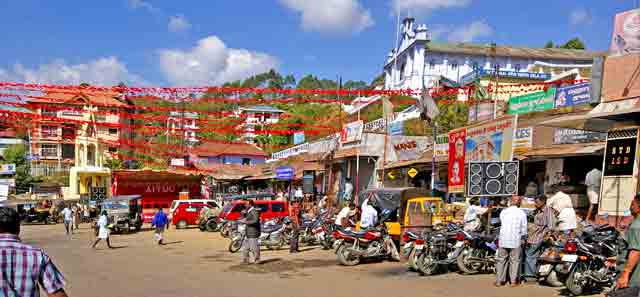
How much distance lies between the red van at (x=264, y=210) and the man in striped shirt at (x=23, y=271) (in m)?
19.3

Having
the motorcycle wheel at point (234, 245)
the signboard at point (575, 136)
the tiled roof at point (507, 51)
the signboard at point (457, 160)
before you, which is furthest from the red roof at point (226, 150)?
the signboard at point (457, 160)

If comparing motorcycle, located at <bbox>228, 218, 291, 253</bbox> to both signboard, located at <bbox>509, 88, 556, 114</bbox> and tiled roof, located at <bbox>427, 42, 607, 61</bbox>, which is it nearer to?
signboard, located at <bbox>509, 88, 556, 114</bbox>

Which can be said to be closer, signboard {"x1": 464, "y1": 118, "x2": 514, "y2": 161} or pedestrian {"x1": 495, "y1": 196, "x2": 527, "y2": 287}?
pedestrian {"x1": 495, "y1": 196, "x2": 527, "y2": 287}

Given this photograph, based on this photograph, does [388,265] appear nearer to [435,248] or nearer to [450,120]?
[435,248]

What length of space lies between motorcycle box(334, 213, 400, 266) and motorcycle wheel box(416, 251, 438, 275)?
2.45 metres

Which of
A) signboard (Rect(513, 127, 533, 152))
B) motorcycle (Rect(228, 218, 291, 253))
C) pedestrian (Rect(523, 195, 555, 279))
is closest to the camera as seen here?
pedestrian (Rect(523, 195, 555, 279))

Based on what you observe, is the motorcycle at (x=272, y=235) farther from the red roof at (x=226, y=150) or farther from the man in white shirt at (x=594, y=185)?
the red roof at (x=226, y=150)

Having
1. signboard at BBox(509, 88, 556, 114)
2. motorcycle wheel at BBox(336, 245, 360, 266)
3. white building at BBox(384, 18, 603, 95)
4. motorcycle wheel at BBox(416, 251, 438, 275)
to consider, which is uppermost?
white building at BBox(384, 18, 603, 95)

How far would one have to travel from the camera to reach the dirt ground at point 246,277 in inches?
405

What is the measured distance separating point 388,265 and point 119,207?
19667 millimetres

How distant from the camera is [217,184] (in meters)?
55.9

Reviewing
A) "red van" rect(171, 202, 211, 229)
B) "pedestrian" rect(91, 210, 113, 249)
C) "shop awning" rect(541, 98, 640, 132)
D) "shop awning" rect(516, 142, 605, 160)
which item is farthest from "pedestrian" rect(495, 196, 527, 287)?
"red van" rect(171, 202, 211, 229)

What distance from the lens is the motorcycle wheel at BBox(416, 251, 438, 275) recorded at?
1198 centimetres

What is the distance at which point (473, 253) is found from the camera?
11.9m
